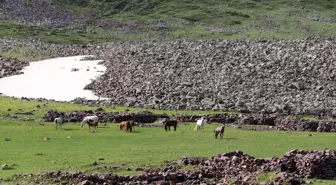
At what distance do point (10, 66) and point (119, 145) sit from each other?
64.8 meters

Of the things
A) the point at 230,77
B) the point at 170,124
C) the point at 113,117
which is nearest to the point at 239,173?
the point at 170,124

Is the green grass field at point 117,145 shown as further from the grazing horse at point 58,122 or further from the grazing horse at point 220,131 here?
the grazing horse at point 58,122

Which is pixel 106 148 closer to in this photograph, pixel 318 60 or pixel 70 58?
pixel 318 60

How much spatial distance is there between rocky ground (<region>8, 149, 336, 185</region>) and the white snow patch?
4695 centimetres

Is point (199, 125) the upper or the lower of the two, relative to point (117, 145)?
upper

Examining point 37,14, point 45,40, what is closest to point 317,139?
point 45,40

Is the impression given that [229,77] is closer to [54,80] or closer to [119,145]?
[54,80]

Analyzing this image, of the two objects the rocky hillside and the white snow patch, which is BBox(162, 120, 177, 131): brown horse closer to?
the rocky hillside

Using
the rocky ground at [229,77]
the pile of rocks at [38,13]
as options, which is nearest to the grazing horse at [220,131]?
the rocky ground at [229,77]

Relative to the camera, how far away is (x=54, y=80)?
94312mm

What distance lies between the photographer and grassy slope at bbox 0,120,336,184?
36219 millimetres

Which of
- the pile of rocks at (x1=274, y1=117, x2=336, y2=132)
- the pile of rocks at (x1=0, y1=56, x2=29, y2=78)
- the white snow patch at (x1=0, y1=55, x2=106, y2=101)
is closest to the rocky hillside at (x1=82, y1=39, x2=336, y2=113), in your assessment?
the white snow patch at (x1=0, y1=55, x2=106, y2=101)

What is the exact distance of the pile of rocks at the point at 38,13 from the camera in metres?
180

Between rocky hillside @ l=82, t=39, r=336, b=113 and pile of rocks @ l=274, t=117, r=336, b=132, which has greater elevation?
rocky hillside @ l=82, t=39, r=336, b=113
